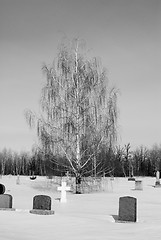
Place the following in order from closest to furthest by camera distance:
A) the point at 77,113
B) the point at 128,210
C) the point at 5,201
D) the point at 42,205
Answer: the point at 128,210 → the point at 42,205 → the point at 5,201 → the point at 77,113

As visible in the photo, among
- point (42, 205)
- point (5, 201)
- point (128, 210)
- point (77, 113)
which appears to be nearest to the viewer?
point (128, 210)

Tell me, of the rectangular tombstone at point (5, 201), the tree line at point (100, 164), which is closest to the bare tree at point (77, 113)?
the tree line at point (100, 164)

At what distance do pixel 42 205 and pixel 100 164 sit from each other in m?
13.8

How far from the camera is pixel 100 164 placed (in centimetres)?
2706

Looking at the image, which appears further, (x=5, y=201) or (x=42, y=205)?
(x=5, y=201)

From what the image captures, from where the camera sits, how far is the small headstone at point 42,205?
1310cm

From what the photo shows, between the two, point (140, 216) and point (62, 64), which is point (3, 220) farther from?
point (62, 64)

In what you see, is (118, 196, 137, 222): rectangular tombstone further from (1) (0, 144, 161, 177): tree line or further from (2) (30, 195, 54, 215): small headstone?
(1) (0, 144, 161, 177): tree line

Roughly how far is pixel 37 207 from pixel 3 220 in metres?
2.43

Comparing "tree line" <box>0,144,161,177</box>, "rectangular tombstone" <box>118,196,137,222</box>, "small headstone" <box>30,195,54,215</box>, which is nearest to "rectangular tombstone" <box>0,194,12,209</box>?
"small headstone" <box>30,195,54,215</box>

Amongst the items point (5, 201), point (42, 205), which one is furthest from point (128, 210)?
point (5, 201)

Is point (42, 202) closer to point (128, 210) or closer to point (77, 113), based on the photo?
point (128, 210)

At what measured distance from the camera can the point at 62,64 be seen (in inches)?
1091

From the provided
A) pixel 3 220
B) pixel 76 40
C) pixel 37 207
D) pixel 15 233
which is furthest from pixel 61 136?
pixel 15 233
